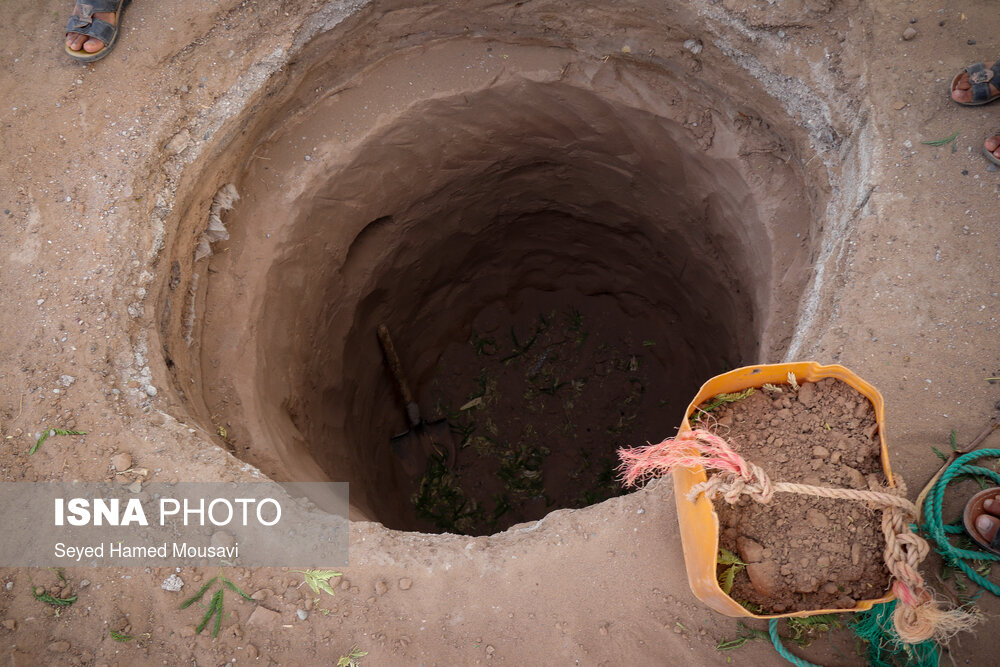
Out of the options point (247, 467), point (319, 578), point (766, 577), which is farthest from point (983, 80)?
point (247, 467)

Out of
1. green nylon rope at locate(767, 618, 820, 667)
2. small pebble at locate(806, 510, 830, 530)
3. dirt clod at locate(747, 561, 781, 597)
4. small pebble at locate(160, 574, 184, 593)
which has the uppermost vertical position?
small pebble at locate(806, 510, 830, 530)

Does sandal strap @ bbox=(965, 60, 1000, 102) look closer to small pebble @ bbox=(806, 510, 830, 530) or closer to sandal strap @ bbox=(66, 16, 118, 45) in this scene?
small pebble @ bbox=(806, 510, 830, 530)

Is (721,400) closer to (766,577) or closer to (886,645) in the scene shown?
(766,577)

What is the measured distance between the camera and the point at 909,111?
2.60 meters

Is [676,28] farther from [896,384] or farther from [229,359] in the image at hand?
[229,359]

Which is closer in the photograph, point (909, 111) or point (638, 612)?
point (638, 612)

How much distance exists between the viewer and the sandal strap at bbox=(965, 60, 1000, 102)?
8.01 feet

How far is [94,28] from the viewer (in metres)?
2.92

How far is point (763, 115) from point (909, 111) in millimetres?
688

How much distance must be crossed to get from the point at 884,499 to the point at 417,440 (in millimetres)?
3861

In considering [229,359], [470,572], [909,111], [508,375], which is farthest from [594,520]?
[508,375]

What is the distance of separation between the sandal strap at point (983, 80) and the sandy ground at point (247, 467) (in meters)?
0.09

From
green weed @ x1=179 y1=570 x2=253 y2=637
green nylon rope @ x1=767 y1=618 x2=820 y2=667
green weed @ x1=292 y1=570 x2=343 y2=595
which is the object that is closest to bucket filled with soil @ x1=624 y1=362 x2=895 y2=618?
green nylon rope @ x1=767 y1=618 x2=820 y2=667

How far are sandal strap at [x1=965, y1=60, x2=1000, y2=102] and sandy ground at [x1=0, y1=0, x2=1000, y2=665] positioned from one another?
0.30ft
